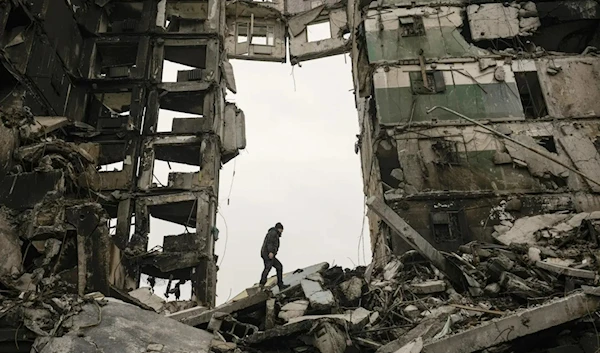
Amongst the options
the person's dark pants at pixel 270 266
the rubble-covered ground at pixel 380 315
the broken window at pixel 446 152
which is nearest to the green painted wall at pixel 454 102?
the broken window at pixel 446 152

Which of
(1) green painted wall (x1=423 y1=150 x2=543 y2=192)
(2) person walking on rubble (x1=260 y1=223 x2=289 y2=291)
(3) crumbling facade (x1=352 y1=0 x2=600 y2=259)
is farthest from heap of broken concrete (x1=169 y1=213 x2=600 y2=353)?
(1) green painted wall (x1=423 y1=150 x2=543 y2=192)

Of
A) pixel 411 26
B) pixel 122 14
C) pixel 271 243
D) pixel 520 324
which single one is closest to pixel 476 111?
pixel 411 26

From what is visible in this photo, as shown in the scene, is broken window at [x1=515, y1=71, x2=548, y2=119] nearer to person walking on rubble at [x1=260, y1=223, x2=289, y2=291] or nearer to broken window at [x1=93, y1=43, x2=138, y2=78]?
person walking on rubble at [x1=260, y1=223, x2=289, y2=291]

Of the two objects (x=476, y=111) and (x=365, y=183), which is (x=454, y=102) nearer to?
(x=476, y=111)

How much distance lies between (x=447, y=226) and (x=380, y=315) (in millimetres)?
6026

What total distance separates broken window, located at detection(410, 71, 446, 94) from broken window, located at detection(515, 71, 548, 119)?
2.68 metres

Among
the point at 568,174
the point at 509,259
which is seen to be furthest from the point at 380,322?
the point at 568,174

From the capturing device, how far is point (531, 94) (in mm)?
16828

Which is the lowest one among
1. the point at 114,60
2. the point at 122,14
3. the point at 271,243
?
the point at 271,243

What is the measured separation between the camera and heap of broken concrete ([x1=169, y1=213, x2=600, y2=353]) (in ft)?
22.7

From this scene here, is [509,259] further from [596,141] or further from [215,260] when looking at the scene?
[215,260]

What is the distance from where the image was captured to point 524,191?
14273 mm

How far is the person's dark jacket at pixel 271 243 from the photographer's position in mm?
12883

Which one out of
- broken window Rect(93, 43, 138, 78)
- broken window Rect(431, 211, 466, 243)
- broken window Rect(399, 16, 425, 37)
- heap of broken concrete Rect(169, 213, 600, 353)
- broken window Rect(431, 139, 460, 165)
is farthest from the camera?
broken window Rect(93, 43, 138, 78)
